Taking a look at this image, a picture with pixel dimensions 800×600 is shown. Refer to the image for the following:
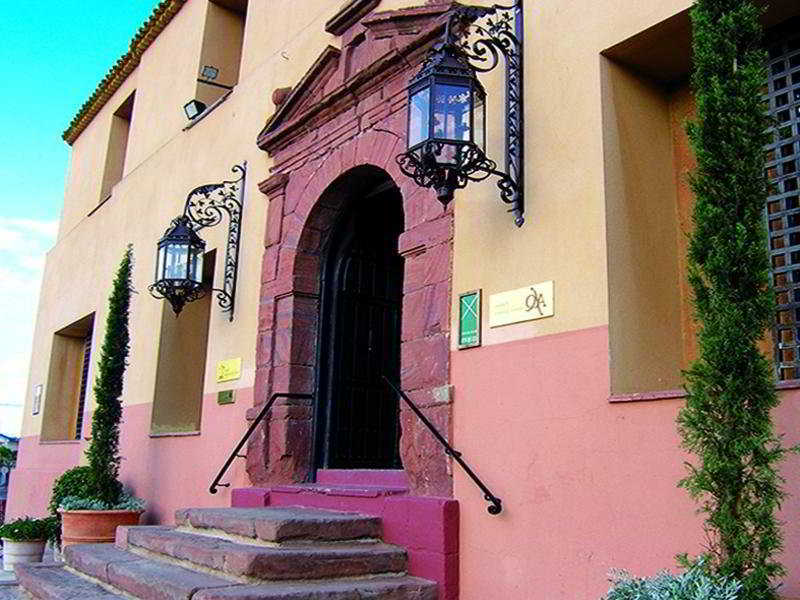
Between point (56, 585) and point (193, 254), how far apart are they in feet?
10.1

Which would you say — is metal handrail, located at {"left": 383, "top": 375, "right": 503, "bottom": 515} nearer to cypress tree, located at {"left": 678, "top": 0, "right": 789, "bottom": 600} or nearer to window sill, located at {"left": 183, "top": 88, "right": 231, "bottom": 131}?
cypress tree, located at {"left": 678, "top": 0, "right": 789, "bottom": 600}

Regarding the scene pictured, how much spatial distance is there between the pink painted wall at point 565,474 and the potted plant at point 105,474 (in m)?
4.18

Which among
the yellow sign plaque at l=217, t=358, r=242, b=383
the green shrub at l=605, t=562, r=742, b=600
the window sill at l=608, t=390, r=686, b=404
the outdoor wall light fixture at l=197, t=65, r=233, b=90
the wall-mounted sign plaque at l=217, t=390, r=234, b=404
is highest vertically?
the outdoor wall light fixture at l=197, t=65, r=233, b=90

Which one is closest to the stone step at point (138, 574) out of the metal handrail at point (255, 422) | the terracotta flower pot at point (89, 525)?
the metal handrail at point (255, 422)

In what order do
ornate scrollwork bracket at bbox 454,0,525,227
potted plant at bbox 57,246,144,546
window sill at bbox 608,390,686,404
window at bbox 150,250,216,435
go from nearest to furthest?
window sill at bbox 608,390,686,404 → ornate scrollwork bracket at bbox 454,0,525,227 → potted plant at bbox 57,246,144,546 → window at bbox 150,250,216,435

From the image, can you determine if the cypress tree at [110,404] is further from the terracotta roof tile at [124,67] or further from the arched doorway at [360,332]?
the terracotta roof tile at [124,67]

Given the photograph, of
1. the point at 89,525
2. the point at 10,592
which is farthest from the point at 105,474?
the point at 10,592

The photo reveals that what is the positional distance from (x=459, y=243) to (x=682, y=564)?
241cm

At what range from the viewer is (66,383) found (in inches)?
504

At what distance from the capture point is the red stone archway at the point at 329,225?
506cm

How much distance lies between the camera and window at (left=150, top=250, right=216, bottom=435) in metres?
8.55

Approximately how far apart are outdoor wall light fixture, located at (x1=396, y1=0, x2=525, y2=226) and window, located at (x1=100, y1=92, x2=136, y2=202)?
351 inches

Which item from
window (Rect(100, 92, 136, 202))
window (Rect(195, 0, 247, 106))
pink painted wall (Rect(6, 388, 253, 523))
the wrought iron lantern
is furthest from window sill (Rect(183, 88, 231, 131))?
window (Rect(100, 92, 136, 202))

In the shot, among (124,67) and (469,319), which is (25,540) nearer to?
(469,319)
